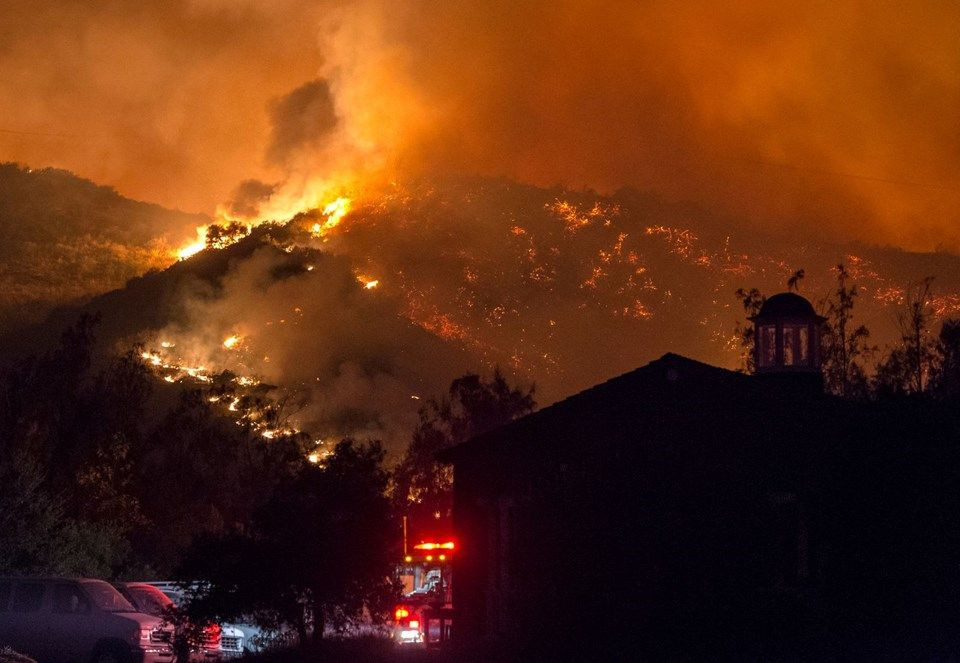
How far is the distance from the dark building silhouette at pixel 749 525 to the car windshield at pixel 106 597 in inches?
327

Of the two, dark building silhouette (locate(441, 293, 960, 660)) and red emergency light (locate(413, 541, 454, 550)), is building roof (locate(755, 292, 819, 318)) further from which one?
red emergency light (locate(413, 541, 454, 550))

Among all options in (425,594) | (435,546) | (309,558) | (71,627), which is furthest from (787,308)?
(71,627)

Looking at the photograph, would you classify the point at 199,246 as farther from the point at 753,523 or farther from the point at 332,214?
the point at 753,523

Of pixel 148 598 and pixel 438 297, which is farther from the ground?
pixel 438 297

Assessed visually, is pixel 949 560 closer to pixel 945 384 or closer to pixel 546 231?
pixel 945 384

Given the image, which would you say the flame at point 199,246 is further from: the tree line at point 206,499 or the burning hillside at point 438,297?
the tree line at point 206,499

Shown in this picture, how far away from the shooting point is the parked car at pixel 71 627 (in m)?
23.9

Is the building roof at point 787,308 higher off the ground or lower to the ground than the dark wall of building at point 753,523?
higher

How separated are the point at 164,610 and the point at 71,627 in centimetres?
197

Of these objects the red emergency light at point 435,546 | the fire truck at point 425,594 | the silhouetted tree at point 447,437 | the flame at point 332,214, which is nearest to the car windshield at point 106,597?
the fire truck at point 425,594

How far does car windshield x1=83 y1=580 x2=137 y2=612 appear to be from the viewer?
24.5m

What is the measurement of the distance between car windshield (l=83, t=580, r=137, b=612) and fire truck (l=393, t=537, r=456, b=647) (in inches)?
227

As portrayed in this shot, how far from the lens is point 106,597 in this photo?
81.6 feet

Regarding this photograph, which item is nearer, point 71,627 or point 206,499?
point 71,627
